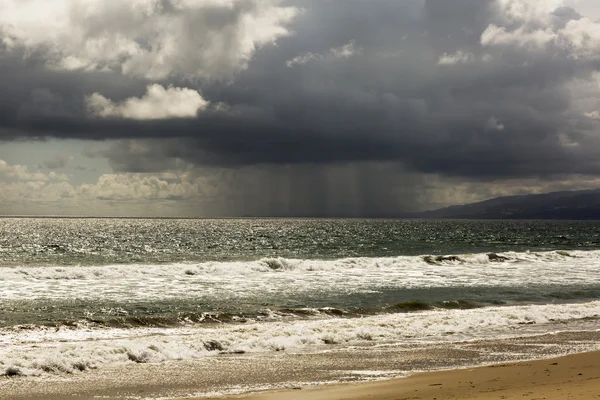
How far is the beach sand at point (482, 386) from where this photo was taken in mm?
11820

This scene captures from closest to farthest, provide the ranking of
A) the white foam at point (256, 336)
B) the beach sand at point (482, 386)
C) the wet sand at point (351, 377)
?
the beach sand at point (482, 386), the wet sand at point (351, 377), the white foam at point (256, 336)

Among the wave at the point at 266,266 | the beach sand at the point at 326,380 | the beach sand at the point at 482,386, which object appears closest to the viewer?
the beach sand at the point at 482,386

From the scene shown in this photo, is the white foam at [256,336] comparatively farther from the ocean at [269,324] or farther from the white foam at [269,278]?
the white foam at [269,278]

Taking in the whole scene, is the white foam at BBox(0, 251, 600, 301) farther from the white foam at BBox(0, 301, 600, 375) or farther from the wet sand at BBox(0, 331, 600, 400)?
the wet sand at BBox(0, 331, 600, 400)

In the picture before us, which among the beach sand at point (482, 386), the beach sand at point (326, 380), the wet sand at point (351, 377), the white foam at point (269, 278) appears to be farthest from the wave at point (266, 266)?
the beach sand at point (482, 386)

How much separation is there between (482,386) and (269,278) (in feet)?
99.3

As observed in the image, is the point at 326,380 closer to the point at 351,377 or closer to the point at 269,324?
the point at 351,377

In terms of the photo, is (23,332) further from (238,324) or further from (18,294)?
(18,294)

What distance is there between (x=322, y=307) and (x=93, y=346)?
1295 centimetres

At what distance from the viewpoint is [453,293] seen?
3475 centimetres

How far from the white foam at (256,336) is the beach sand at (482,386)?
4.74 meters

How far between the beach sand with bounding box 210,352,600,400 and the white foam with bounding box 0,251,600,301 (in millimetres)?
18724

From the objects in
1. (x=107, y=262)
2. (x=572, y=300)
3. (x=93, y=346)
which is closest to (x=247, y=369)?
(x=93, y=346)

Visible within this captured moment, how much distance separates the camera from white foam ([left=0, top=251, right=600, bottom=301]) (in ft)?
111
